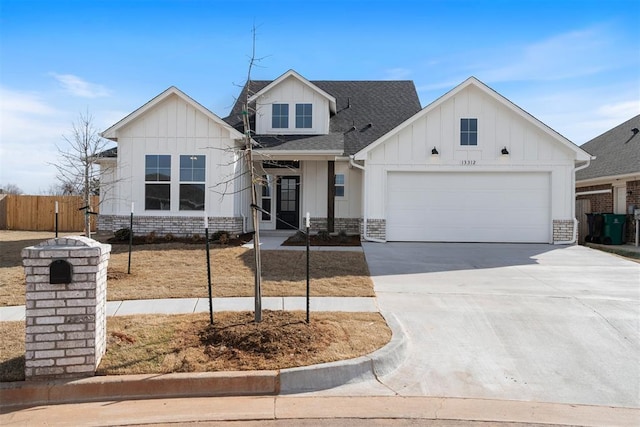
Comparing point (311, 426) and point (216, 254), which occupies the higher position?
point (216, 254)

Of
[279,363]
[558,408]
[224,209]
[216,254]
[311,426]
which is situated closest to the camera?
[311,426]

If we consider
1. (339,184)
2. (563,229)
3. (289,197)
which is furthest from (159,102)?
(563,229)

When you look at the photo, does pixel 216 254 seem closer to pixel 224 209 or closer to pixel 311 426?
pixel 224 209

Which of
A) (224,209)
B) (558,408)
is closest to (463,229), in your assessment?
(224,209)

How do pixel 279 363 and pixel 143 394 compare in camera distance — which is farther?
pixel 279 363

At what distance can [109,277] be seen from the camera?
8719 millimetres

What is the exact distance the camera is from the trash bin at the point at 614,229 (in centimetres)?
1709

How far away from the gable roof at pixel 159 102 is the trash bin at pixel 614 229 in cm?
1464

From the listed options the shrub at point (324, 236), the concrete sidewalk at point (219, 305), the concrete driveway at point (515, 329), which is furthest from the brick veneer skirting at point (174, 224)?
the concrete sidewalk at point (219, 305)

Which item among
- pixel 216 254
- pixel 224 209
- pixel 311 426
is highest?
pixel 224 209

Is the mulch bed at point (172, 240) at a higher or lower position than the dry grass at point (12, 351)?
higher

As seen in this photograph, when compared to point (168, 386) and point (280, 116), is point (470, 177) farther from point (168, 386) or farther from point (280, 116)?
point (168, 386)

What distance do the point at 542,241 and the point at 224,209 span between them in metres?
10.6

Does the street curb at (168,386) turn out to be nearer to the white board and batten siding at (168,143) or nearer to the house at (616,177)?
the white board and batten siding at (168,143)
